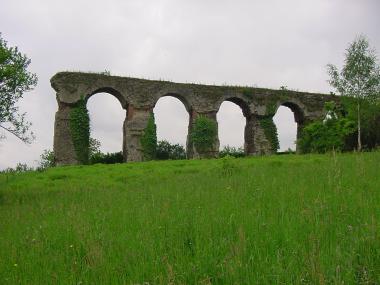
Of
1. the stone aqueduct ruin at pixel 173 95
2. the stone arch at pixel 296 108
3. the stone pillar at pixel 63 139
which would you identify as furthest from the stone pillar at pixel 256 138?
the stone pillar at pixel 63 139

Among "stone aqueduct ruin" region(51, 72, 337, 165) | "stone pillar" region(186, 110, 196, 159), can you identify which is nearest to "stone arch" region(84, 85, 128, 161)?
"stone aqueduct ruin" region(51, 72, 337, 165)

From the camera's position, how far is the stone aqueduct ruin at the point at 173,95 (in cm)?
2811

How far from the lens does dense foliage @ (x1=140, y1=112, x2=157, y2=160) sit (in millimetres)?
29453

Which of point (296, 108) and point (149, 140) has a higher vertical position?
point (296, 108)

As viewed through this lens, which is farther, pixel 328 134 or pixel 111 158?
pixel 111 158

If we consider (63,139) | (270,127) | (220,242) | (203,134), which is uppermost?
(270,127)

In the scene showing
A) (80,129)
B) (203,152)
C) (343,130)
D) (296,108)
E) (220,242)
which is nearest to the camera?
(220,242)

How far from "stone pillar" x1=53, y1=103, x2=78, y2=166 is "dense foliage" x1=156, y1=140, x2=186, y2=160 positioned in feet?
34.3

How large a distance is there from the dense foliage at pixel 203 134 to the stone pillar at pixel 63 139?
8.71 meters

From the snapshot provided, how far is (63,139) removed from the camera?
27672 millimetres

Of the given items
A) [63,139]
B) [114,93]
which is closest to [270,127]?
[114,93]

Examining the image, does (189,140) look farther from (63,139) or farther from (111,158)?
(63,139)

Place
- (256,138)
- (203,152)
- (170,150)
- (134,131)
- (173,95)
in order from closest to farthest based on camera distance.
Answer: (134,131)
(203,152)
(173,95)
(256,138)
(170,150)

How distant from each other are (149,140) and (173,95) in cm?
442
